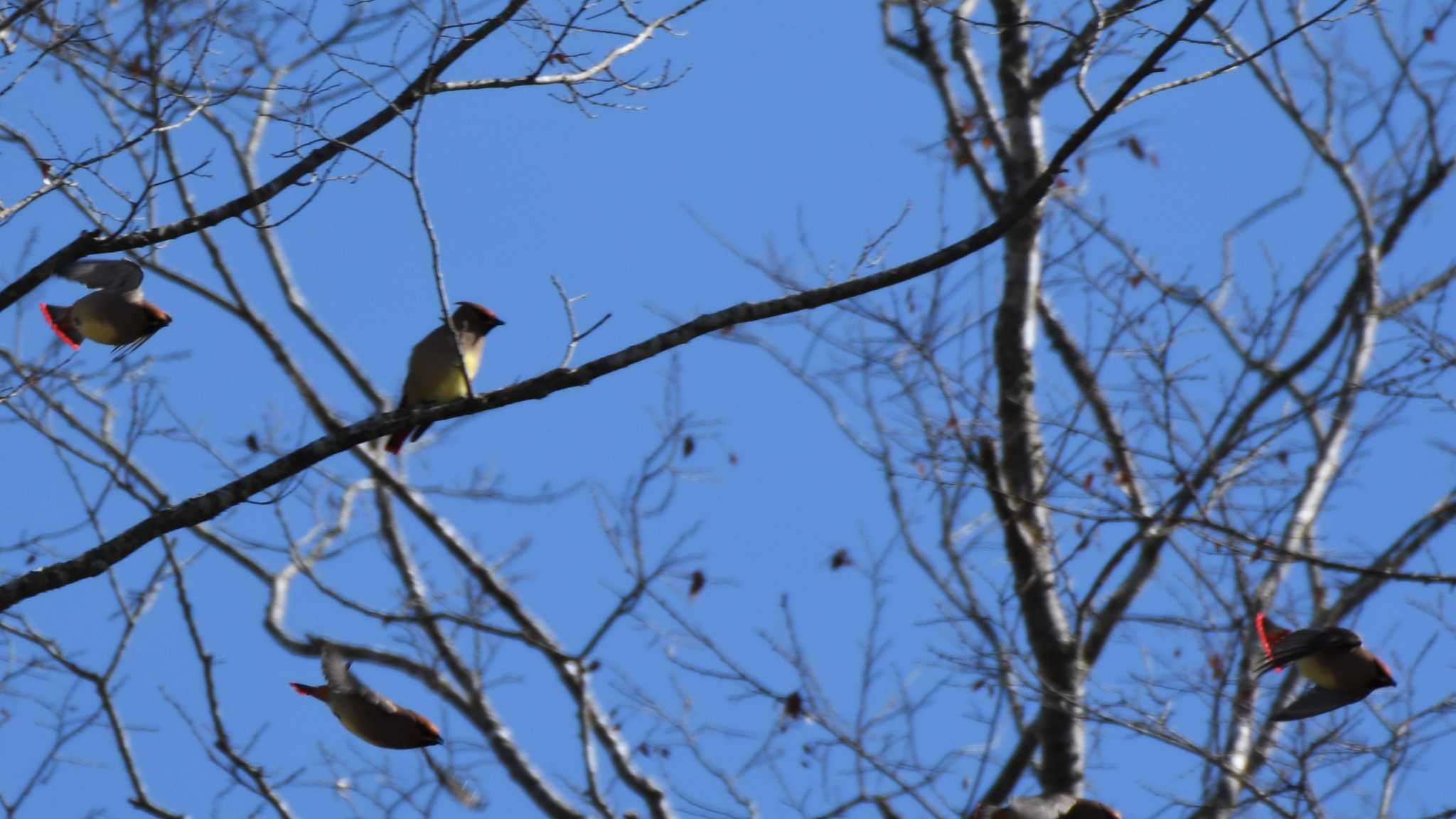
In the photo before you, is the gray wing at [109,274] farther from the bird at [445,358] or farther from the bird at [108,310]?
the bird at [445,358]

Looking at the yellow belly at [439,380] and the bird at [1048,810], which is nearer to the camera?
the bird at [1048,810]

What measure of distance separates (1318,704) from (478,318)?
345 centimetres

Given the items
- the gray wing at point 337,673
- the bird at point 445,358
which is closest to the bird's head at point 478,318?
the bird at point 445,358

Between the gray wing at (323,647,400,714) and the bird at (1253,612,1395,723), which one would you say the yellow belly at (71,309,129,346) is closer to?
the gray wing at (323,647,400,714)

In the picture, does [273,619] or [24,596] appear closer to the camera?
[24,596]

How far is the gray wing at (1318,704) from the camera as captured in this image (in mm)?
4840

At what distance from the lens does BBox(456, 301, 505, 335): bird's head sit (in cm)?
645

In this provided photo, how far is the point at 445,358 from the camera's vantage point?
257 inches

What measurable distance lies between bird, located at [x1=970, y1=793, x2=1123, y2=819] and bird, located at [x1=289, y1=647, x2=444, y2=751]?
1.79 m

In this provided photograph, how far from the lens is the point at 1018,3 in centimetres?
927

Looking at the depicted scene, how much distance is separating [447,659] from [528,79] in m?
5.63

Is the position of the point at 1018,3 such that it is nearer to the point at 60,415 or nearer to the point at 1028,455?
the point at 1028,455

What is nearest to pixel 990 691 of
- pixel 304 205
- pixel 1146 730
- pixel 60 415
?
pixel 1146 730

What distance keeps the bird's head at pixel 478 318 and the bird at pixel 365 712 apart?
6.42 feet
